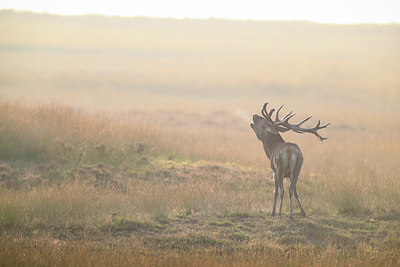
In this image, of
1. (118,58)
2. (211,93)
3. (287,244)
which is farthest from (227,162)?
(118,58)

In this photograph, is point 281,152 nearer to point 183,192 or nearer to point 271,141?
point 271,141

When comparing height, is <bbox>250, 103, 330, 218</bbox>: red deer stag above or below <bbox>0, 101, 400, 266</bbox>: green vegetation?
above

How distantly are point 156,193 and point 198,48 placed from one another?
238 feet

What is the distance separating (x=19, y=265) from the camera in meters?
8.05

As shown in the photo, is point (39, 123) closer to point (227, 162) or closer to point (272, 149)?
point (227, 162)

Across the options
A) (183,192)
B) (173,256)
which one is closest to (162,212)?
(183,192)

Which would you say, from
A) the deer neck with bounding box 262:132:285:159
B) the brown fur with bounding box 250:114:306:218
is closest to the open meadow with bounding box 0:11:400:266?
the brown fur with bounding box 250:114:306:218

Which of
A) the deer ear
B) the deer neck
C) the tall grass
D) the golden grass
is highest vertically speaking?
the deer ear

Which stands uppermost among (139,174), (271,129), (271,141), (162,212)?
(271,129)

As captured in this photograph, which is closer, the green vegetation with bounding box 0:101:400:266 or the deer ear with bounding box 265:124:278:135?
the green vegetation with bounding box 0:101:400:266

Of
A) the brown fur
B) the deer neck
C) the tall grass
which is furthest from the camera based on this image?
the tall grass

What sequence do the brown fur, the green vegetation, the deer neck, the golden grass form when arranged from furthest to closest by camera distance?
the deer neck
the brown fur
the green vegetation
the golden grass

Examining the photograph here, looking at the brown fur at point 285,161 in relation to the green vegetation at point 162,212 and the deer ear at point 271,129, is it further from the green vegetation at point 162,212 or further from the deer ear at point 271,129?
the green vegetation at point 162,212

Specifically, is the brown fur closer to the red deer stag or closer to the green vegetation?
the red deer stag
